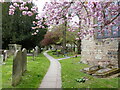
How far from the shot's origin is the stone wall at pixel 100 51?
383 inches

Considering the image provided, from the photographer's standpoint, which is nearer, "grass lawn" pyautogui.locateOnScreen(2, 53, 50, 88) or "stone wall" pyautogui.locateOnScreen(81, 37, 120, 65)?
"grass lawn" pyautogui.locateOnScreen(2, 53, 50, 88)

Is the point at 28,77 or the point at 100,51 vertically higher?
the point at 100,51

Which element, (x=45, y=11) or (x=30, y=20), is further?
(x=30, y=20)

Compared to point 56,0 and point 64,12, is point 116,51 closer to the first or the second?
point 64,12

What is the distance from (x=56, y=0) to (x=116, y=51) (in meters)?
5.62

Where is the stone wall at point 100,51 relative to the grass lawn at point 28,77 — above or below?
above

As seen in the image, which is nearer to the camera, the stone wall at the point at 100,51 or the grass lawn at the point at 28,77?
the grass lawn at the point at 28,77

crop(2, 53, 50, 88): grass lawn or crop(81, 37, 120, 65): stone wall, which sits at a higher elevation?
crop(81, 37, 120, 65): stone wall

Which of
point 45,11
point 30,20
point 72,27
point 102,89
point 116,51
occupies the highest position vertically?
point 30,20

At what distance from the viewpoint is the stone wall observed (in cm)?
972

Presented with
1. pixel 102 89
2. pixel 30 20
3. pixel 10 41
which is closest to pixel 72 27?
Result: pixel 102 89

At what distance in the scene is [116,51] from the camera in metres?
9.56

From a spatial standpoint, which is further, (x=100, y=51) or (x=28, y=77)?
(x=100, y=51)

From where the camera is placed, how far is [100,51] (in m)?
10.9
